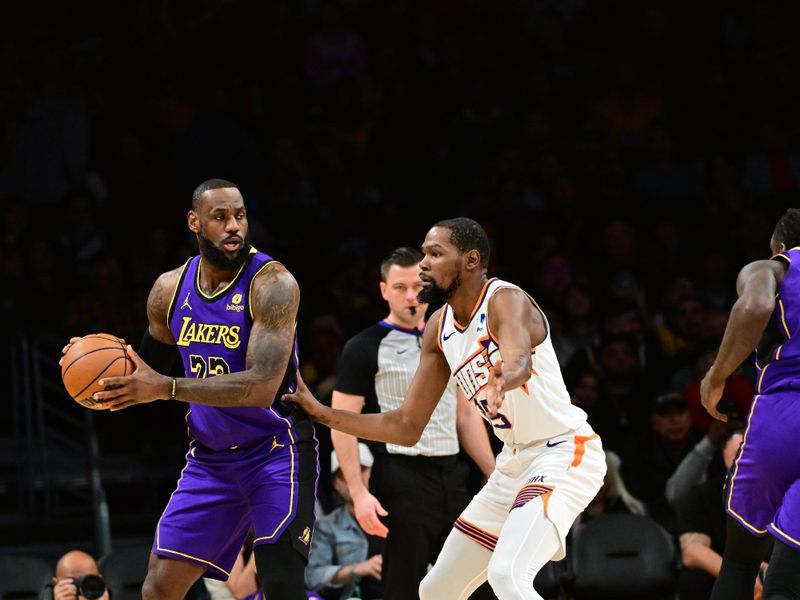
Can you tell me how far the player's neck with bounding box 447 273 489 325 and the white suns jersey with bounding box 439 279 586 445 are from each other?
0.03 m

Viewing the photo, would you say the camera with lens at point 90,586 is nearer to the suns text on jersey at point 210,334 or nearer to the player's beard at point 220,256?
the suns text on jersey at point 210,334

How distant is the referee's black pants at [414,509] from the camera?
21.9 ft

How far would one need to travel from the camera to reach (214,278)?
18.7 feet

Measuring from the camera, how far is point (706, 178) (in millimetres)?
11219

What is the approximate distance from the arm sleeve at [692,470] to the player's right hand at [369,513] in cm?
221

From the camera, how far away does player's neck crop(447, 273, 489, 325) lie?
5434 mm

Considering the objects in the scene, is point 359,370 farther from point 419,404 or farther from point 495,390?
point 495,390

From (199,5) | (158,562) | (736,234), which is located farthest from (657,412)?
(199,5)

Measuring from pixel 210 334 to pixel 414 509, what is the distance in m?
1.76

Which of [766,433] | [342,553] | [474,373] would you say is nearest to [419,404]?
[474,373]

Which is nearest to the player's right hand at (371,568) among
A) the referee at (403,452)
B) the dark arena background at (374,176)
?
the referee at (403,452)

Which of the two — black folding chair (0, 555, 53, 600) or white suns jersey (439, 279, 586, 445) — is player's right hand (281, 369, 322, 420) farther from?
black folding chair (0, 555, 53, 600)

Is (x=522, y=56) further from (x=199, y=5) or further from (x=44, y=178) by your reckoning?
(x=44, y=178)

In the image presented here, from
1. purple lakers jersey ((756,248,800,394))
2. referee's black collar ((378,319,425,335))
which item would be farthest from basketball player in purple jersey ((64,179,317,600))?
purple lakers jersey ((756,248,800,394))
